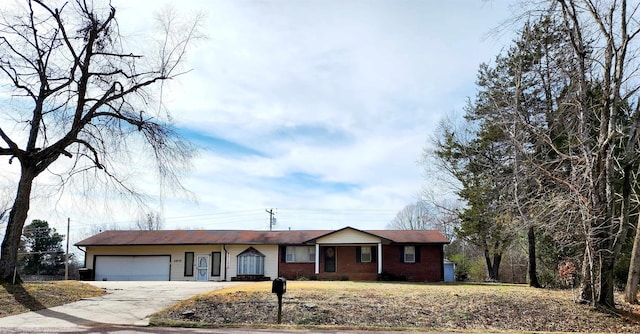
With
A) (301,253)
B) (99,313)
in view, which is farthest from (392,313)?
(301,253)

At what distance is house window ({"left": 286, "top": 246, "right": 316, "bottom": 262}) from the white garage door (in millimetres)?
8081

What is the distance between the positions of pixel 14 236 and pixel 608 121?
19.2 meters

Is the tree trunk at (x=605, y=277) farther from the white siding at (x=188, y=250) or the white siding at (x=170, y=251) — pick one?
the white siding at (x=170, y=251)

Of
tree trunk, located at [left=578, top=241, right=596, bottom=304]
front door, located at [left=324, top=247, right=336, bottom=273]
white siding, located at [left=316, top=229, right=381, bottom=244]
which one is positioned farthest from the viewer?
front door, located at [left=324, top=247, right=336, bottom=273]

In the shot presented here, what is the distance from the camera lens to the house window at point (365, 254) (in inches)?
1220

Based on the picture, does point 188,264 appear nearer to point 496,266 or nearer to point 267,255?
point 267,255

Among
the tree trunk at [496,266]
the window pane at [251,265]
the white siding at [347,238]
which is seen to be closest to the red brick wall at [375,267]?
the white siding at [347,238]

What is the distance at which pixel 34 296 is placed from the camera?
14898 millimetres

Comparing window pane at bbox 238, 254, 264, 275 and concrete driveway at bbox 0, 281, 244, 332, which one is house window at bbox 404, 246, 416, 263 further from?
concrete driveway at bbox 0, 281, 244, 332

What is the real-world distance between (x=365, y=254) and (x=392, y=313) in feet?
57.9

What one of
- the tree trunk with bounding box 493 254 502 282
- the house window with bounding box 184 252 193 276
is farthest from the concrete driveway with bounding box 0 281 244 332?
the tree trunk with bounding box 493 254 502 282

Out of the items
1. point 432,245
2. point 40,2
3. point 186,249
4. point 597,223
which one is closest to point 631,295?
point 597,223

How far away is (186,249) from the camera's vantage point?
32.9 metres

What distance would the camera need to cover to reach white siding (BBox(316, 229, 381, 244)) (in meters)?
30.1
